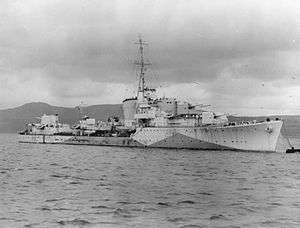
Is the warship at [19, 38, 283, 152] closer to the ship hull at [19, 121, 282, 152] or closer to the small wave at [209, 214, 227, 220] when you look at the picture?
the ship hull at [19, 121, 282, 152]

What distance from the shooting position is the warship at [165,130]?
4444 centimetres

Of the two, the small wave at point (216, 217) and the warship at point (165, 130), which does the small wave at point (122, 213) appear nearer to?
the small wave at point (216, 217)

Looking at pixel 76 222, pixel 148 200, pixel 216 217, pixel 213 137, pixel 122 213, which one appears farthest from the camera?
pixel 213 137

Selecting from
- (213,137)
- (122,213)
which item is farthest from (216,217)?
(213,137)

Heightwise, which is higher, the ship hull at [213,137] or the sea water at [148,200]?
the ship hull at [213,137]

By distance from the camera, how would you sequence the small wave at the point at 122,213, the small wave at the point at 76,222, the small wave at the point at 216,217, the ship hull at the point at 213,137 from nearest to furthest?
the small wave at the point at 76,222, the small wave at the point at 216,217, the small wave at the point at 122,213, the ship hull at the point at 213,137

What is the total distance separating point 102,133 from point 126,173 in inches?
1542

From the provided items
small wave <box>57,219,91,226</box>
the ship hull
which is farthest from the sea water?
the ship hull

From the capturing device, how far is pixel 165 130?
4994 centimetres

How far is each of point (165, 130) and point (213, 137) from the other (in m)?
6.43

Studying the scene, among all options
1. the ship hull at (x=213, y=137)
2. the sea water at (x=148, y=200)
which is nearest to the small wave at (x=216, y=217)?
the sea water at (x=148, y=200)

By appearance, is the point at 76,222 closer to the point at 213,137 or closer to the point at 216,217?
the point at 216,217

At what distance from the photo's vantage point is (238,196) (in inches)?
626

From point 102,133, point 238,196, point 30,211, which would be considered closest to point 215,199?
point 238,196
